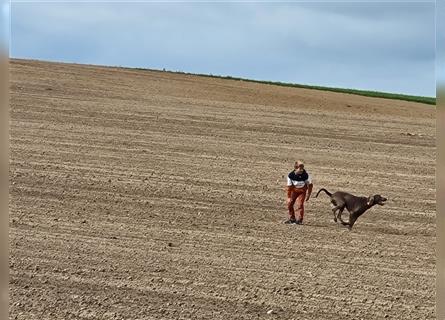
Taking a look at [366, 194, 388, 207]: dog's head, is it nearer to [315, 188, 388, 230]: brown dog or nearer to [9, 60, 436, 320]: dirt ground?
[315, 188, 388, 230]: brown dog

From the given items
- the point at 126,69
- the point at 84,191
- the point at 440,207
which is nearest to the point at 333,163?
the point at 84,191

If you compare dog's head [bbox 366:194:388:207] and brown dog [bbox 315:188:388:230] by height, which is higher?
dog's head [bbox 366:194:388:207]

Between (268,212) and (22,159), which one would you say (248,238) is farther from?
(22,159)

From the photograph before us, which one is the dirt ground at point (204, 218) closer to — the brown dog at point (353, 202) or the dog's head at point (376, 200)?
the brown dog at point (353, 202)

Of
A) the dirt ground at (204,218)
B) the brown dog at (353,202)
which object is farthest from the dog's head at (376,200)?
the dirt ground at (204,218)

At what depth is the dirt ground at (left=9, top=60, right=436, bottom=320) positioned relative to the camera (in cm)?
483

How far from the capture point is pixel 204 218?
7172 mm

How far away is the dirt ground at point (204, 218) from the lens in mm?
4832

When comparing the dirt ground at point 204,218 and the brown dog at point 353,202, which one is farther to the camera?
the brown dog at point 353,202

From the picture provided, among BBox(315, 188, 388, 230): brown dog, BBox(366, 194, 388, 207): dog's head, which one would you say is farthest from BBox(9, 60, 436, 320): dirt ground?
BBox(366, 194, 388, 207): dog's head

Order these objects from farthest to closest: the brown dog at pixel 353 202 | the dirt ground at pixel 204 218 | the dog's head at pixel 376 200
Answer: the brown dog at pixel 353 202 < the dog's head at pixel 376 200 < the dirt ground at pixel 204 218

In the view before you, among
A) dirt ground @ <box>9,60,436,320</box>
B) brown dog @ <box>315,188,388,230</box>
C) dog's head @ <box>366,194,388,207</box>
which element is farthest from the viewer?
brown dog @ <box>315,188,388,230</box>

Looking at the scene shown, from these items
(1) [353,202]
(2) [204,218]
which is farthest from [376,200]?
(2) [204,218]

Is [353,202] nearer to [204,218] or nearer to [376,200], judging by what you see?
[376,200]
